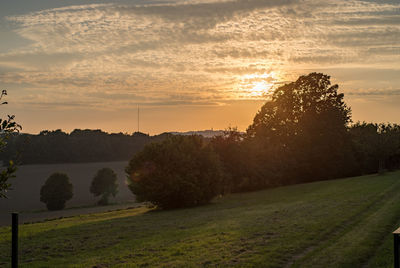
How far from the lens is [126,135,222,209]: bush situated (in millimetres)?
38000

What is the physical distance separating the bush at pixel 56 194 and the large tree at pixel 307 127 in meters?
30.3

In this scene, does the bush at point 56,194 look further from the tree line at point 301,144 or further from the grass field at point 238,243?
the grass field at point 238,243

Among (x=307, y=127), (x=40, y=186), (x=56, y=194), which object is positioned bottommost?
(x=56, y=194)

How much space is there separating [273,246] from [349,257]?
8.95 ft

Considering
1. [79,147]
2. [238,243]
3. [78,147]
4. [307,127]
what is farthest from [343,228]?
[79,147]

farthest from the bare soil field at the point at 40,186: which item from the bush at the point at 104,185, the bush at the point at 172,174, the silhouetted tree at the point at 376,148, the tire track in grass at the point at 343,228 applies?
the tire track in grass at the point at 343,228

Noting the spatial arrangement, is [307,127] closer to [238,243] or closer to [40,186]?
[238,243]

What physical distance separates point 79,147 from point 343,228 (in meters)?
109

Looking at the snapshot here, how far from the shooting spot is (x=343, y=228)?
1748 cm

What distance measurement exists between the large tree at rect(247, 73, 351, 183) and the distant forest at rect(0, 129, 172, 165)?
47739mm

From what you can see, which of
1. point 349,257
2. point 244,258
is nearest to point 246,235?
point 244,258

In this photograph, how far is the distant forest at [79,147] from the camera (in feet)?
362

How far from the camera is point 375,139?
195ft

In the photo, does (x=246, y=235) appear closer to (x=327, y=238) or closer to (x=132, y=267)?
(x=327, y=238)
